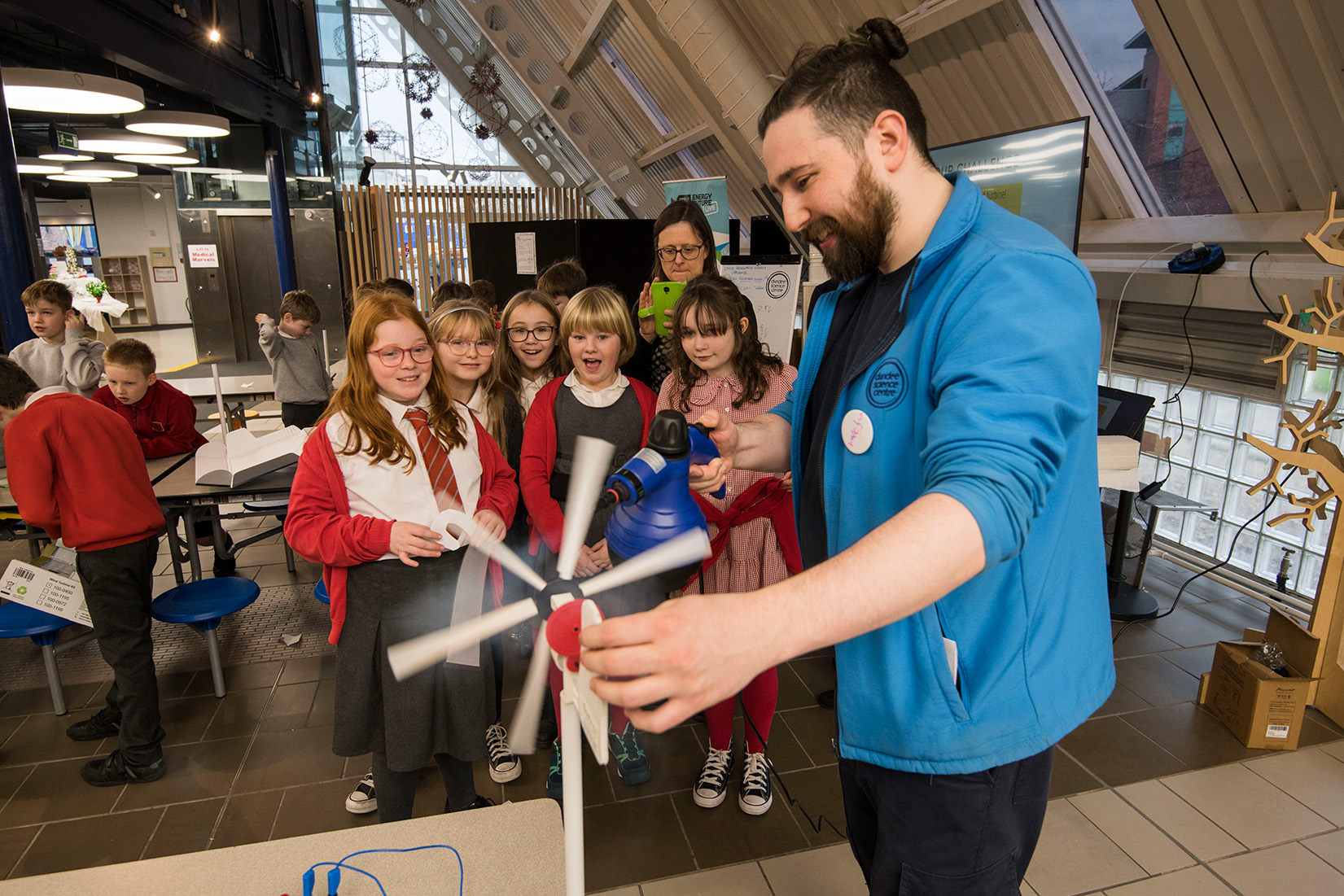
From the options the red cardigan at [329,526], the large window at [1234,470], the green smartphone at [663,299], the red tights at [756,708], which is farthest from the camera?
the large window at [1234,470]

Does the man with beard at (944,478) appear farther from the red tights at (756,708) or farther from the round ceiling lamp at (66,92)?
the round ceiling lamp at (66,92)

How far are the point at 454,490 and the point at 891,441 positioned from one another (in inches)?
53.7

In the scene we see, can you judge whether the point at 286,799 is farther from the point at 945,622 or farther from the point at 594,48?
the point at 594,48

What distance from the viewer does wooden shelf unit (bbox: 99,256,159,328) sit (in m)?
15.3

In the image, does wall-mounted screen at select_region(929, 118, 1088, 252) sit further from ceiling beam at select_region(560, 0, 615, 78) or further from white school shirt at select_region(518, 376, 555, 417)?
ceiling beam at select_region(560, 0, 615, 78)

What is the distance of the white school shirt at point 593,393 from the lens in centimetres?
245

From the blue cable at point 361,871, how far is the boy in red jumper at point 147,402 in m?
3.07

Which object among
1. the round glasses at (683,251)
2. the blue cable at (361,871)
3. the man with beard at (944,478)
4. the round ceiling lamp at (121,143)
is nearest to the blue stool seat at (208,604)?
the blue cable at (361,871)

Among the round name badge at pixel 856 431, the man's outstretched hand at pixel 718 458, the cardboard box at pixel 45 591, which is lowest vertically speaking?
the cardboard box at pixel 45 591

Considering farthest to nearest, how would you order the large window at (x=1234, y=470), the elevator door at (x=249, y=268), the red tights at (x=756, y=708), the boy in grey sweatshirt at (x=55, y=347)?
the elevator door at (x=249, y=268) → the boy in grey sweatshirt at (x=55, y=347) → the large window at (x=1234, y=470) → the red tights at (x=756, y=708)

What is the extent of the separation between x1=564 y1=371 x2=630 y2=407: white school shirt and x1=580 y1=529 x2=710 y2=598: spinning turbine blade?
161 cm

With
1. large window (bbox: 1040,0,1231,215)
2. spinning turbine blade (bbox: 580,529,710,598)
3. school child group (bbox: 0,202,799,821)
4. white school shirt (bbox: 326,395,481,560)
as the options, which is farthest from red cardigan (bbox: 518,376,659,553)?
large window (bbox: 1040,0,1231,215)

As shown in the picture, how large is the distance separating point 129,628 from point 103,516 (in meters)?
0.42

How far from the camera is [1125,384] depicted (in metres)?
4.49
